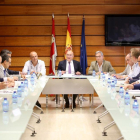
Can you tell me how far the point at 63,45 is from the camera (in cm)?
820

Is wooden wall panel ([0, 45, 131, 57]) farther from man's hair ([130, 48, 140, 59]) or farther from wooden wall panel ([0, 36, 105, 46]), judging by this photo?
man's hair ([130, 48, 140, 59])

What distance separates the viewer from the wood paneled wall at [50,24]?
809 cm

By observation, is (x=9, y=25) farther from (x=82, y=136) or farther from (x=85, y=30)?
(x=82, y=136)

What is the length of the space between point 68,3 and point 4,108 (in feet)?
19.2

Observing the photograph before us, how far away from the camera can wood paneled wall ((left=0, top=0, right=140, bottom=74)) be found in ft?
26.6

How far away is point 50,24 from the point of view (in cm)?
814

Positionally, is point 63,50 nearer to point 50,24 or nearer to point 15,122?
point 50,24

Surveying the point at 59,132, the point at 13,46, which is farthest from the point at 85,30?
the point at 59,132

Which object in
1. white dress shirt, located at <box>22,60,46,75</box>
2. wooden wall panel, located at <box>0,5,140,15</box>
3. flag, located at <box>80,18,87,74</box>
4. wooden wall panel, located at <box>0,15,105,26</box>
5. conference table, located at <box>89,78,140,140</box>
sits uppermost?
wooden wall panel, located at <box>0,5,140,15</box>

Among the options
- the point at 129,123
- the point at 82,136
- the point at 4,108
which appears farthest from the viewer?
the point at 82,136

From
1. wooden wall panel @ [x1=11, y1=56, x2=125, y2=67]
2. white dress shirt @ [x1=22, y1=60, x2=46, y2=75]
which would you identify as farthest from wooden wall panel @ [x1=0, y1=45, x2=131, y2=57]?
white dress shirt @ [x1=22, y1=60, x2=46, y2=75]

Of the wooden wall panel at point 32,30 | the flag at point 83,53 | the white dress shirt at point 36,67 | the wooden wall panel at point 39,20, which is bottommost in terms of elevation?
the white dress shirt at point 36,67

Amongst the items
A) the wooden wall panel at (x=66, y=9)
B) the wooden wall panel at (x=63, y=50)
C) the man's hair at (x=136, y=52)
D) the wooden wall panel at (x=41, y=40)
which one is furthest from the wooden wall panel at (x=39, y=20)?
the man's hair at (x=136, y=52)

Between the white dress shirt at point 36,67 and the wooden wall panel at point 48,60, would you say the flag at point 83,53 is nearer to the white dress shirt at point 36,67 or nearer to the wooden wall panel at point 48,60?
the wooden wall panel at point 48,60
